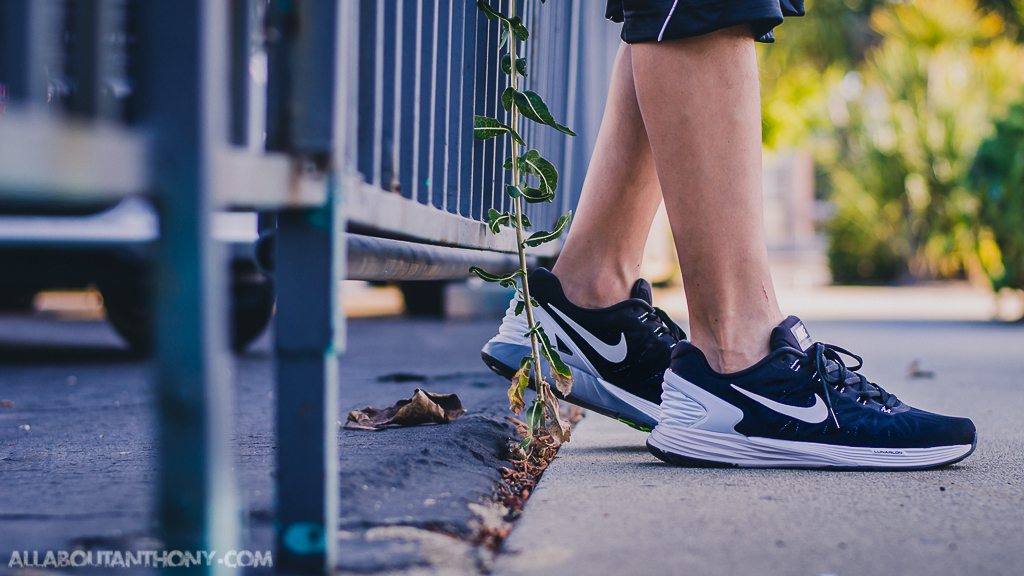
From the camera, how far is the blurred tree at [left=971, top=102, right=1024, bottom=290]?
506cm

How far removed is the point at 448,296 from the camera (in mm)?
5727

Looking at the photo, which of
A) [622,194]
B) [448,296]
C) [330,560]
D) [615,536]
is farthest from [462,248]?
[448,296]

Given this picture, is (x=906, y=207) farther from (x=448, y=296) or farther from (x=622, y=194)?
(x=622, y=194)

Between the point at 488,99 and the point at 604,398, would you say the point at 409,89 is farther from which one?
the point at 604,398

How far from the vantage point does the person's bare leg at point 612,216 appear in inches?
63.9

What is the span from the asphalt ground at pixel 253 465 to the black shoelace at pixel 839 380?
21.8 inches

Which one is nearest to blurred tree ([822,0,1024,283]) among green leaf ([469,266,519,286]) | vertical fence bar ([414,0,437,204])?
green leaf ([469,266,519,286])

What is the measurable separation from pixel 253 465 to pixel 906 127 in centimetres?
1179

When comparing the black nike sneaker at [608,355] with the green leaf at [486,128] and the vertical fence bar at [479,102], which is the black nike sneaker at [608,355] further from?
the green leaf at [486,128]

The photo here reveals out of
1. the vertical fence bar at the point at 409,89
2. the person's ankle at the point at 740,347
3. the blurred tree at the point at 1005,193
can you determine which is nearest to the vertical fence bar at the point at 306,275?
the vertical fence bar at the point at 409,89

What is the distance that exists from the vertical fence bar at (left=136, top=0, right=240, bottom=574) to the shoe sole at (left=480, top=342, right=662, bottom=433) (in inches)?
39.3

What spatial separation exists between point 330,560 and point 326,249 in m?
0.29

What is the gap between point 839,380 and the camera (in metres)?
1.41

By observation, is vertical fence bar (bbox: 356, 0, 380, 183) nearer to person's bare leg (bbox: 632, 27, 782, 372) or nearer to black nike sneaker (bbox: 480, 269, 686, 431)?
person's bare leg (bbox: 632, 27, 782, 372)
